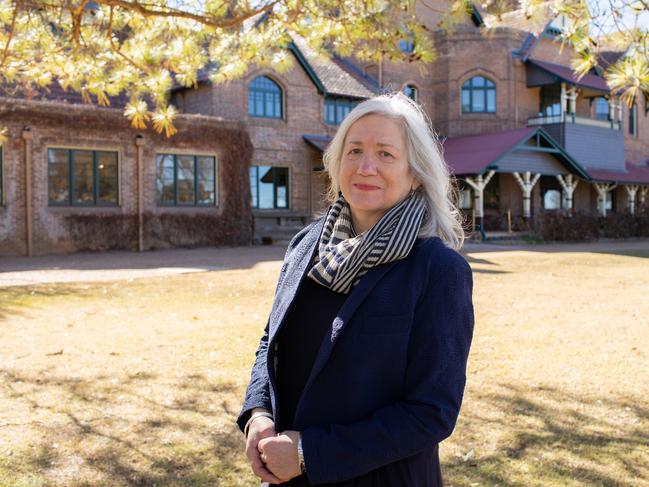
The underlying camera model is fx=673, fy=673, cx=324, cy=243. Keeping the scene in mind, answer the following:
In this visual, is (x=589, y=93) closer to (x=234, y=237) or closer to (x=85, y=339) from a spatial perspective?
(x=234, y=237)

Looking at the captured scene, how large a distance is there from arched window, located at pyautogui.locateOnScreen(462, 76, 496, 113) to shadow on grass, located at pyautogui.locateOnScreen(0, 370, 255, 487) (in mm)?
27729

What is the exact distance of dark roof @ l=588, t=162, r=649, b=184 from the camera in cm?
2992

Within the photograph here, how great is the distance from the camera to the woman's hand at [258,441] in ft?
6.26

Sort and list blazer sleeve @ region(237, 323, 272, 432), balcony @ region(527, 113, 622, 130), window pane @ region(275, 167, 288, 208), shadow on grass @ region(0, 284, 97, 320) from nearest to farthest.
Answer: blazer sleeve @ region(237, 323, 272, 432) → shadow on grass @ region(0, 284, 97, 320) → window pane @ region(275, 167, 288, 208) → balcony @ region(527, 113, 622, 130)

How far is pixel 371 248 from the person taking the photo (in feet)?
6.16

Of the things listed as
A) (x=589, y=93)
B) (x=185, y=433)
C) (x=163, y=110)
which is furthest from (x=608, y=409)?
(x=589, y=93)

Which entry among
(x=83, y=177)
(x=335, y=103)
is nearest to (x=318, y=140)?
(x=335, y=103)

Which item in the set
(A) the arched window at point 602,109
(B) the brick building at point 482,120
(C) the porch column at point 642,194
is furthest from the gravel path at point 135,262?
(A) the arched window at point 602,109

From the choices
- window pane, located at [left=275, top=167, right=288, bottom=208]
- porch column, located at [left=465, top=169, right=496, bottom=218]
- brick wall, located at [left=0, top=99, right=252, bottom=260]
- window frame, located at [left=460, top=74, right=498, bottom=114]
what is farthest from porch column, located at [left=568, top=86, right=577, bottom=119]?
brick wall, located at [left=0, top=99, right=252, bottom=260]

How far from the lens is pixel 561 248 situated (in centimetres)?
2136

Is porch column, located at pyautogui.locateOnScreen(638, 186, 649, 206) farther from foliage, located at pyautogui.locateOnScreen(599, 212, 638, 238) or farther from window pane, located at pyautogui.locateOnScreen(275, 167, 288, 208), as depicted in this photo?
window pane, located at pyautogui.locateOnScreen(275, 167, 288, 208)

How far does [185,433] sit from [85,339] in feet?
10.5

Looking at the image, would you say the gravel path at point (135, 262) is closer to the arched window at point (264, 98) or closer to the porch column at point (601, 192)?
the arched window at point (264, 98)

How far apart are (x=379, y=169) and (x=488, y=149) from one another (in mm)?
25693
